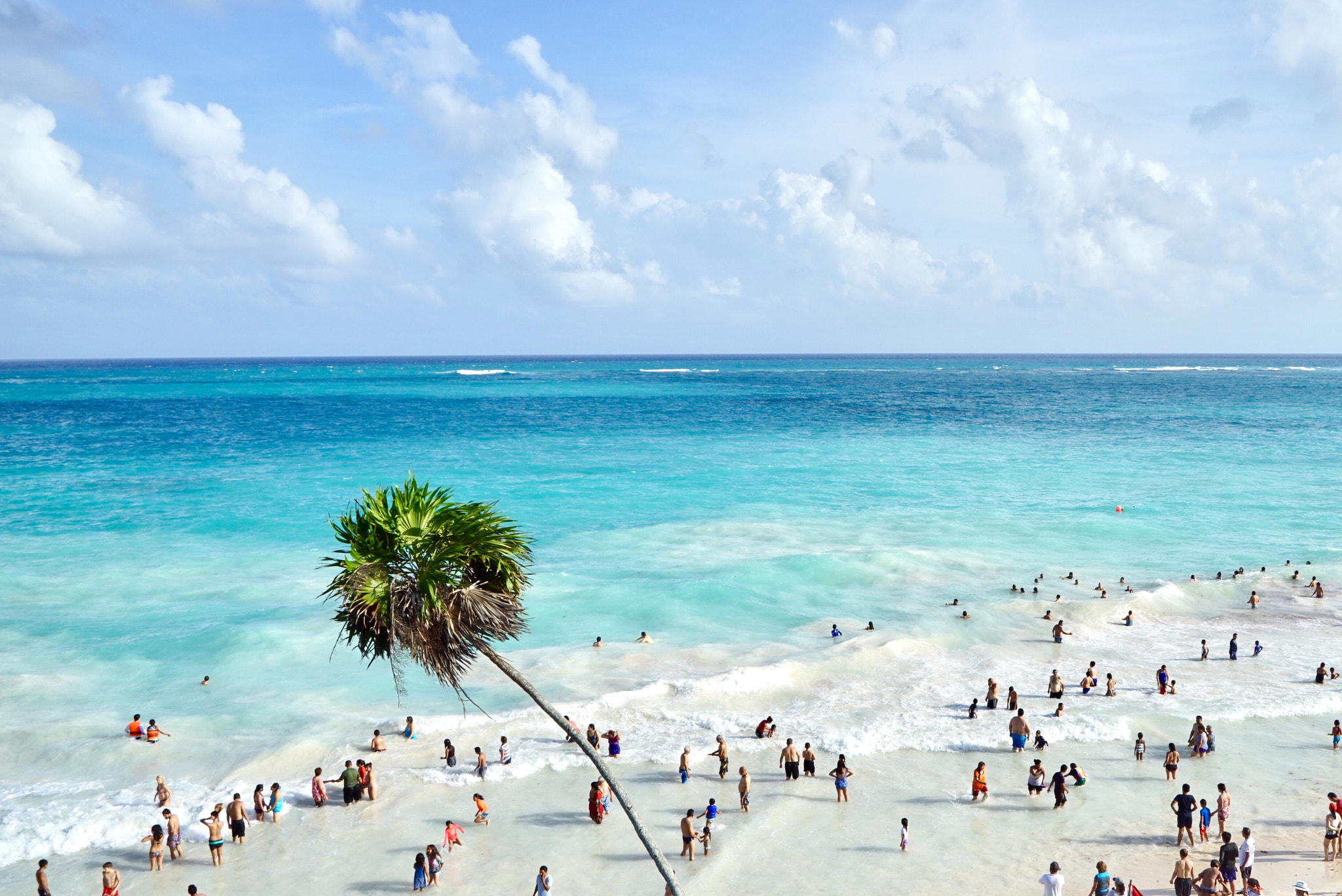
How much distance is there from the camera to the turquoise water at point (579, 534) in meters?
30.9

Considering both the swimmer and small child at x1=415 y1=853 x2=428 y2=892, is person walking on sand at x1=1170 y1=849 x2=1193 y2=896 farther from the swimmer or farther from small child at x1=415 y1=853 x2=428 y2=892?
small child at x1=415 y1=853 x2=428 y2=892

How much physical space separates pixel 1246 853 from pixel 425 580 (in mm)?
18467

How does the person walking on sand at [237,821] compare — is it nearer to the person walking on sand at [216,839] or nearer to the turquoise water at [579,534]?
the person walking on sand at [216,839]

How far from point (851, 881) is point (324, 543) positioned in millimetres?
37690

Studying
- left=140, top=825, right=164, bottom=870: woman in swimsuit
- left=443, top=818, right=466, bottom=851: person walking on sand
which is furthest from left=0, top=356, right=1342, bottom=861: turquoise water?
left=443, top=818, right=466, bottom=851: person walking on sand

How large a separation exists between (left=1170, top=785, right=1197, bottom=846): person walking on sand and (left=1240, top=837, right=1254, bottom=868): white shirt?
144 centimetres

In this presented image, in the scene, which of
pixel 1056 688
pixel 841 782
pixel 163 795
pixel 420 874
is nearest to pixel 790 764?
pixel 841 782

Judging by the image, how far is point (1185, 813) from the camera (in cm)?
2052

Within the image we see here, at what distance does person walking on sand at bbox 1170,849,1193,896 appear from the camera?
1836 cm

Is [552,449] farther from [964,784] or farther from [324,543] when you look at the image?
[964,784]

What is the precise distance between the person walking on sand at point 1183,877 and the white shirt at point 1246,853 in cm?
141

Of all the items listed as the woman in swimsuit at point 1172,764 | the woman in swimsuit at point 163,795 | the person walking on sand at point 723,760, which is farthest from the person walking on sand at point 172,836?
the woman in swimsuit at point 1172,764

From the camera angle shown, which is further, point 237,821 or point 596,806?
point 596,806

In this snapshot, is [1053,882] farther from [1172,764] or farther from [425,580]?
[425,580]
